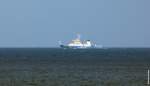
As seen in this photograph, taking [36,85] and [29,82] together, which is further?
[29,82]

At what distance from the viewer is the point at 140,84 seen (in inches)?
2680

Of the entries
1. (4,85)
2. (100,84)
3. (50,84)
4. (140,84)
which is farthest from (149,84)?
(4,85)

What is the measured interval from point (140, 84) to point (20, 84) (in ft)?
43.1

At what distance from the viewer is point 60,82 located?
238 ft

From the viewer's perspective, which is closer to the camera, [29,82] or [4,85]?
[4,85]

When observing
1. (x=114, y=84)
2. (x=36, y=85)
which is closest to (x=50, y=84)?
(x=36, y=85)

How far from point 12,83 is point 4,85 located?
3.54m

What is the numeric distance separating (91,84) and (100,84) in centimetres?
111

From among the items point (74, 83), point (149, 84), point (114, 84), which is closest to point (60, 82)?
point (74, 83)

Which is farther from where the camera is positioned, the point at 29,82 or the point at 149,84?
the point at 29,82

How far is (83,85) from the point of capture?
67750 millimetres

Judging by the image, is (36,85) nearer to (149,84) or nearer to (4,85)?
(4,85)

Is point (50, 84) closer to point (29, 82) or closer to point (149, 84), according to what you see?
point (29, 82)

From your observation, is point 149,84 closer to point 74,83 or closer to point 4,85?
point 74,83
